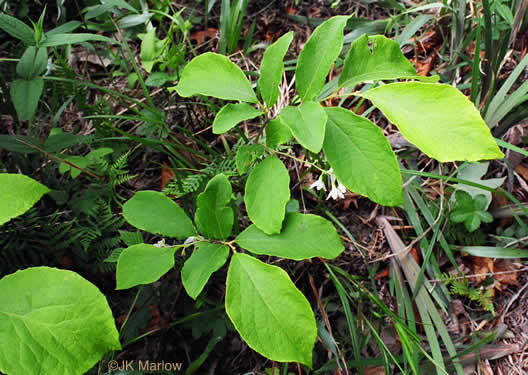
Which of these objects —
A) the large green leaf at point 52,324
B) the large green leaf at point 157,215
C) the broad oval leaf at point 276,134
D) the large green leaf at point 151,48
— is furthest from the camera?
the large green leaf at point 151,48

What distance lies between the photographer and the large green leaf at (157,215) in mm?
998

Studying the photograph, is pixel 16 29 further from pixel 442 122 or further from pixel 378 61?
pixel 442 122

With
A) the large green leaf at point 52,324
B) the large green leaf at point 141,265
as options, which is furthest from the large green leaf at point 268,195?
the large green leaf at point 52,324

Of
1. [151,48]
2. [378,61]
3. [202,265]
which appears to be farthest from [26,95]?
[378,61]

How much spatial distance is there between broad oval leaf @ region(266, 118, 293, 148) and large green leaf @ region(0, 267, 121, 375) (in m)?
0.48

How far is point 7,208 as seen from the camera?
76 centimetres

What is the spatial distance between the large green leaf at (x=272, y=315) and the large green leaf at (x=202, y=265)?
0.09 meters

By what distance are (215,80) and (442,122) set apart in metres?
0.52

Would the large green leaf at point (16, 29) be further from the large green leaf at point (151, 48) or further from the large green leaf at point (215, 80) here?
the large green leaf at point (215, 80)

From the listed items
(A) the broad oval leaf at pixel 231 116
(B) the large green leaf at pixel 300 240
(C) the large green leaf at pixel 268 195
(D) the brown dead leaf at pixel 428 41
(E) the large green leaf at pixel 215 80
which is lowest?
(B) the large green leaf at pixel 300 240

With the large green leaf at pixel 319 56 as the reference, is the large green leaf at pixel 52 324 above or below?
below

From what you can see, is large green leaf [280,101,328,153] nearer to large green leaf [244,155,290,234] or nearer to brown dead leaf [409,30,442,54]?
large green leaf [244,155,290,234]

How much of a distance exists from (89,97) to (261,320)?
144cm

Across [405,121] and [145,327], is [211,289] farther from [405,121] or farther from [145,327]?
[405,121]
